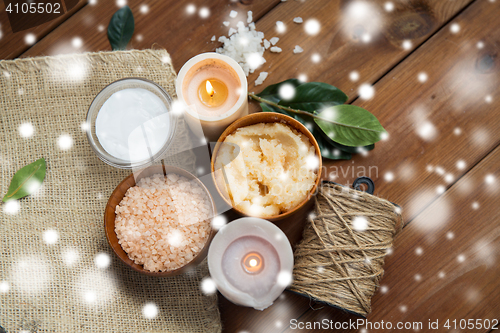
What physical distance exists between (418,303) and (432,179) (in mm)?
322

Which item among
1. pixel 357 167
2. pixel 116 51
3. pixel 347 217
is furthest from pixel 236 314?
pixel 116 51

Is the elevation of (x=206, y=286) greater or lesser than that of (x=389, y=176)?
lesser

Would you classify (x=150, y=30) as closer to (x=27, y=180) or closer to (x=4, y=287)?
(x=27, y=180)

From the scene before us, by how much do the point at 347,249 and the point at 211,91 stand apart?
46 centimetres

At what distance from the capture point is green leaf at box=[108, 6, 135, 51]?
34.6 inches

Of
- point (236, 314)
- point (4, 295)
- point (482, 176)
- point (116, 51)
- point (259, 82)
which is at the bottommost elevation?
point (4, 295)

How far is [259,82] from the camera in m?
0.88

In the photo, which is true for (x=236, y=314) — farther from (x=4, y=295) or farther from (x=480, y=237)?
(x=480, y=237)

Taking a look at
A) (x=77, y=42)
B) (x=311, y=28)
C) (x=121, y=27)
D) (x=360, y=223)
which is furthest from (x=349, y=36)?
(x=77, y=42)

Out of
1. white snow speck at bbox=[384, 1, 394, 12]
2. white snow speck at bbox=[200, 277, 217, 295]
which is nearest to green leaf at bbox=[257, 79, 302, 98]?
white snow speck at bbox=[384, 1, 394, 12]

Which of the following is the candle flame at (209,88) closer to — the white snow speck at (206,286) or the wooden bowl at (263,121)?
the wooden bowl at (263,121)

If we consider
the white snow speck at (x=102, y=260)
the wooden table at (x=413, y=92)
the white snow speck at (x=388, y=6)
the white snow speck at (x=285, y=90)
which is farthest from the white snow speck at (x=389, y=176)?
the white snow speck at (x=102, y=260)

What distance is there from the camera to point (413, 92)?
90 centimetres

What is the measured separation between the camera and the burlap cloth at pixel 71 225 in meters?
0.78
